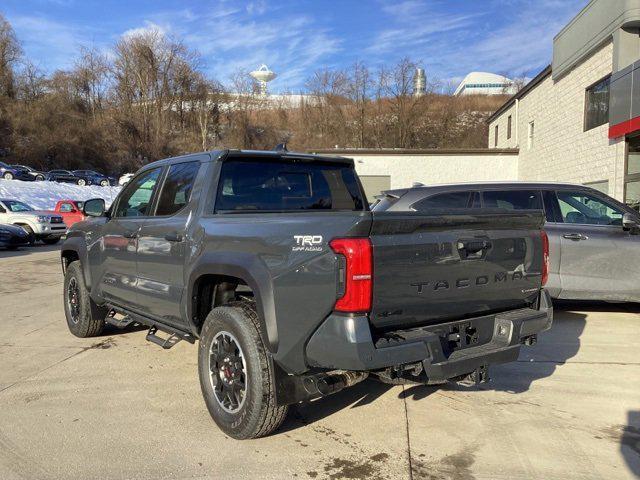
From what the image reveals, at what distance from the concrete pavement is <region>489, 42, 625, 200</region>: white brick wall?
1018 cm

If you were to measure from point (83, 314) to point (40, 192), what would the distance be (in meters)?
34.3

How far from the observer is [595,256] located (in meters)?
6.41

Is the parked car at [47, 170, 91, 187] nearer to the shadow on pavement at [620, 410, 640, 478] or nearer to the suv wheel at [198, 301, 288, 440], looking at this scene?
the suv wheel at [198, 301, 288, 440]

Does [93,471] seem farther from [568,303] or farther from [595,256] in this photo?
[568,303]

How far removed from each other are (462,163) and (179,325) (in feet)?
78.7

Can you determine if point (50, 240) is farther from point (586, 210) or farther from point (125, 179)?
point (586, 210)

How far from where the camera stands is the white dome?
67.1 m

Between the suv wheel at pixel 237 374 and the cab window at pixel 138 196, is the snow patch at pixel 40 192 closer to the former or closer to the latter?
the cab window at pixel 138 196

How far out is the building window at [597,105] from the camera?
14.5 meters

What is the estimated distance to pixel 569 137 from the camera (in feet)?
57.6

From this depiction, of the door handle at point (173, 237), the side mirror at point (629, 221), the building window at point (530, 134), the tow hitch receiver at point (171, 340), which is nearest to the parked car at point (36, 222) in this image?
the tow hitch receiver at point (171, 340)

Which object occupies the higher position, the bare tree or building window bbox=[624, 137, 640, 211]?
the bare tree

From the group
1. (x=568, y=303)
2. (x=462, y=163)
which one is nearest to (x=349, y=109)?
(x=462, y=163)

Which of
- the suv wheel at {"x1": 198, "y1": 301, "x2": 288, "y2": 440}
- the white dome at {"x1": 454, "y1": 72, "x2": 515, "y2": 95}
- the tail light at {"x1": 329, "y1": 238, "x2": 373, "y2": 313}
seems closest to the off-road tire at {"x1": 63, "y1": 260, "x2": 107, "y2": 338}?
the suv wheel at {"x1": 198, "y1": 301, "x2": 288, "y2": 440}
